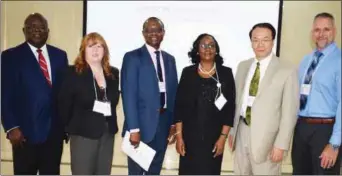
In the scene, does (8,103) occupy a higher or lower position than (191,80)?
lower

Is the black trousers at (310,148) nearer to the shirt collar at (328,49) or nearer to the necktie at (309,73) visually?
the necktie at (309,73)

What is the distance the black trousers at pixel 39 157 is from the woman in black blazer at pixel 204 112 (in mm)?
993

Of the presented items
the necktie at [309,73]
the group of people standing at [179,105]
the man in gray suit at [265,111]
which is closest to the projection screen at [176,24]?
the group of people standing at [179,105]

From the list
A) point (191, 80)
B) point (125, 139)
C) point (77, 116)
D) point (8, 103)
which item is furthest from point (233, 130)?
point (8, 103)

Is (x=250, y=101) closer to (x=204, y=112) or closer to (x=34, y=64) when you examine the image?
(x=204, y=112)

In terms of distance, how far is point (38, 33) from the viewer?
10.5 ft

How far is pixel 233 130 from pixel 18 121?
1687 millimetres

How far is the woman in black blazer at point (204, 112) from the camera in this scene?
3.01 meters

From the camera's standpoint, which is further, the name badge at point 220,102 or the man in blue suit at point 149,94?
the man in blue suit at point 149,94

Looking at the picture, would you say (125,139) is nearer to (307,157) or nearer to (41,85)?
(41,85)

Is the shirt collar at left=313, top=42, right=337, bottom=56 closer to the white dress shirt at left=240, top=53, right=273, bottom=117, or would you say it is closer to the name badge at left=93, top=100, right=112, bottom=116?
the white dress shirt at left=240, top=53, right=273, bottom=117

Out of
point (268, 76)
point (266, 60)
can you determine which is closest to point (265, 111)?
point (268, 76)

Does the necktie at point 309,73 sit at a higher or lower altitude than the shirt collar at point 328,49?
lower

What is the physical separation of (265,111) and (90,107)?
127 cm
